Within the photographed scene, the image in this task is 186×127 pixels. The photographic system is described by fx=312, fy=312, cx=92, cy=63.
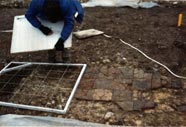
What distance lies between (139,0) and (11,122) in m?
4.74

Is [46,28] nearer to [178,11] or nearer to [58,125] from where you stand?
[58,125]

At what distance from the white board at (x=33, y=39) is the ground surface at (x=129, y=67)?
1.64ft

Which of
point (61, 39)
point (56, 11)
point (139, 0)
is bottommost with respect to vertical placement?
point (139, 0)

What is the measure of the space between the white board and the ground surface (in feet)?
1.64

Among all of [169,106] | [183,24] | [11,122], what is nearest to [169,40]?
[183,24]

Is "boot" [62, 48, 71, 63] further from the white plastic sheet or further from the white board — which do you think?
the white plastic sheet

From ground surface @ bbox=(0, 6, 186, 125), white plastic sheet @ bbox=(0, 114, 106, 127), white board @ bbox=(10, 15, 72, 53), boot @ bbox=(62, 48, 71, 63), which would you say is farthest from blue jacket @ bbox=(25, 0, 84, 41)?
white plastic sheet @ bbox=(0, 114, 106, 127)

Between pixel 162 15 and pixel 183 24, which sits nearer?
pixel 183 24

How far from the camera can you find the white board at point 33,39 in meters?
4.25

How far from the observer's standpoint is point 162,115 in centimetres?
339

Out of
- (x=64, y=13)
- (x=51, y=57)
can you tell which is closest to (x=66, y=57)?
(x=51, y=57)

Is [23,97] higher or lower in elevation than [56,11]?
lower

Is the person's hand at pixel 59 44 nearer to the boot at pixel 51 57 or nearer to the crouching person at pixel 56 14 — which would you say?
the crouching person at pixel 56 14

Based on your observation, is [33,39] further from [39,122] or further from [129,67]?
[39,122]
